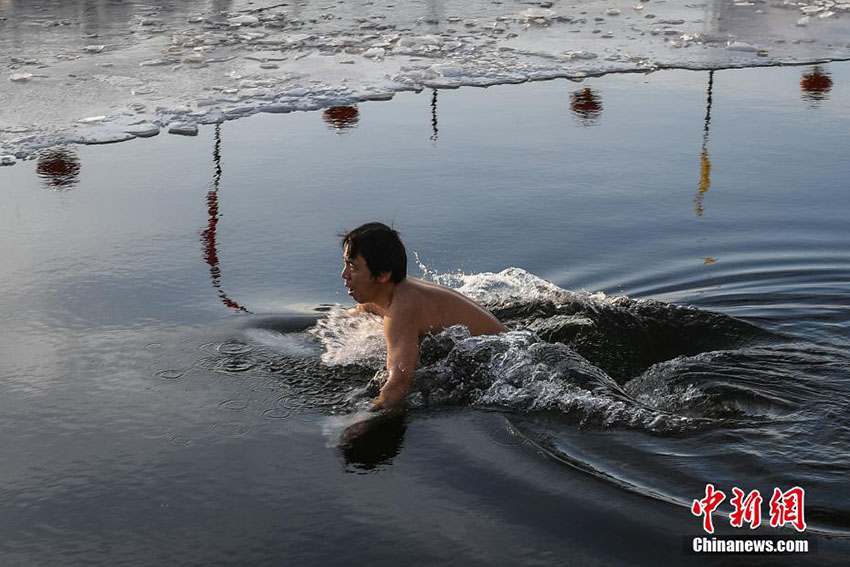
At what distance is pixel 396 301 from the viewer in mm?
5883

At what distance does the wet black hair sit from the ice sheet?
5.67m

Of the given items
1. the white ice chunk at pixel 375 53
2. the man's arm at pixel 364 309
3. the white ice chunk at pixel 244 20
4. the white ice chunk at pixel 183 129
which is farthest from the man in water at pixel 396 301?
the white ice chunk at pixel 244 20

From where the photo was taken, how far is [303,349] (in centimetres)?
639

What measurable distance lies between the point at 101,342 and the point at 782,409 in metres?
3.77

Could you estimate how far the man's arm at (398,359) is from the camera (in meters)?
5.66

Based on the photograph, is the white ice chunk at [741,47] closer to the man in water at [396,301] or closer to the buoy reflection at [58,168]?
the buoy reflection at [58,168]

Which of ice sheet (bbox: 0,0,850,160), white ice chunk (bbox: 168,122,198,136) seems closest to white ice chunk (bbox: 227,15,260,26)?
ice sheet (bbox: 0,0,850,160)

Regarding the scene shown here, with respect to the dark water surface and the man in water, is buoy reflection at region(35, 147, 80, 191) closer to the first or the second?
the dark water surface

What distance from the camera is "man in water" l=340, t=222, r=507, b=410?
18.8 ft

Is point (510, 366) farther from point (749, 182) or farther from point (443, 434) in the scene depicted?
point (749, 182)

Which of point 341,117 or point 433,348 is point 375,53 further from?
point 433,348

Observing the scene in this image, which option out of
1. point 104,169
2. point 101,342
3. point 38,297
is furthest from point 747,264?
point 104,169

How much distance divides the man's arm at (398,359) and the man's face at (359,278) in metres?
0.17

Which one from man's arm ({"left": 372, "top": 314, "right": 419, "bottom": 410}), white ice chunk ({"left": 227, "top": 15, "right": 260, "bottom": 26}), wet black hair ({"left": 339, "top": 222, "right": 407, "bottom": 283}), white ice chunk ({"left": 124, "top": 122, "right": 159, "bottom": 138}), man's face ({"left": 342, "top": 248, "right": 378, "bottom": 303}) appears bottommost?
man's arm ({"left": 372, "top": 314, "right": 419, "bottom": 410})
